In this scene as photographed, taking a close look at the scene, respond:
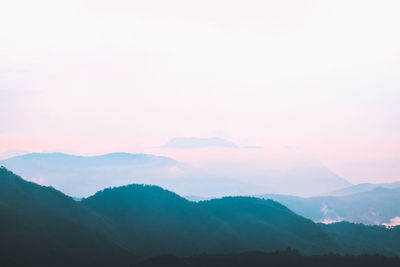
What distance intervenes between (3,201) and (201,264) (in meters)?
70.1

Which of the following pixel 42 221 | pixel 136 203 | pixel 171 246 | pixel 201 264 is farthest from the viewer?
pixel 136 203

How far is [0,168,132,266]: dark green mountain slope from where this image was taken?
369 feet

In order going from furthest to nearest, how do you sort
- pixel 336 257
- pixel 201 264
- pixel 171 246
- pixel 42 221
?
pixel 171 246 → pixel 42 221 → pixel 336 257 → pixel 201 264

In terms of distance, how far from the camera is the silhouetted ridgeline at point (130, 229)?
393 feet

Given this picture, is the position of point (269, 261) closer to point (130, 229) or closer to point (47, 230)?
point (47, 230)

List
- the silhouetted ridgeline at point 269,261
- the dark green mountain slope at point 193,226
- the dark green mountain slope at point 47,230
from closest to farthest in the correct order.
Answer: the silhouetted ridgeline at point 269,261 < the dark green mountain slope at point 47,230 < the dark green mountain slope at point 193,226

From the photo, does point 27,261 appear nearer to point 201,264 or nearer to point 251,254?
point 201,264

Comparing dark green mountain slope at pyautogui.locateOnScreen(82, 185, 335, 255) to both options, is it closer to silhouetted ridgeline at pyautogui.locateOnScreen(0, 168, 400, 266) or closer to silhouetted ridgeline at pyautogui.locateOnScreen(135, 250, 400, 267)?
silhouetted ridgeline at pyautogui.locateOnScreen(0, 168, 400, 266)

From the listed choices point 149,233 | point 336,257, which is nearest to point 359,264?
point 336,257

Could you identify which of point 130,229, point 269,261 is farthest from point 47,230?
point 269,261

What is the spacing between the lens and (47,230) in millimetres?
128750

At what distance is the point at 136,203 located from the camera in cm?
18325

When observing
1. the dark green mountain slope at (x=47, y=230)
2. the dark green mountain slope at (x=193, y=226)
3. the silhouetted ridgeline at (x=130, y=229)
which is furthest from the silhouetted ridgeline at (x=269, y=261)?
the dark green mountain slope at (x=193, y=226)

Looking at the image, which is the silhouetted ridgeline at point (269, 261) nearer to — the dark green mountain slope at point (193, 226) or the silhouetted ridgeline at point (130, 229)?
the silhouetted ridgeline at point (130, 229)
